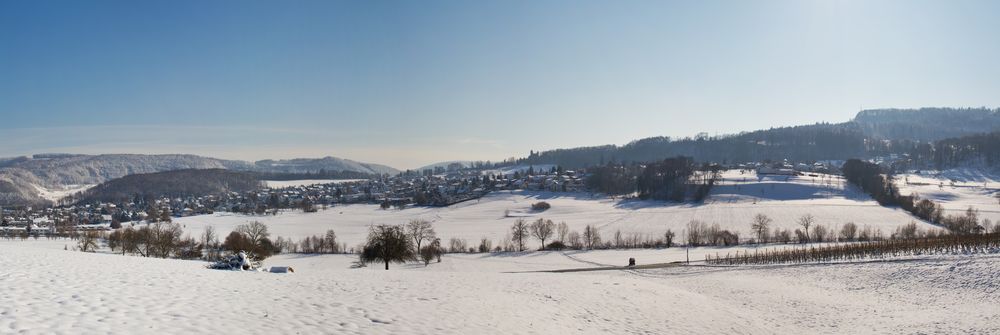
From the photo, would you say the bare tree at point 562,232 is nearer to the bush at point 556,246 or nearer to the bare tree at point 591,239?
the bare tree at point 591,239

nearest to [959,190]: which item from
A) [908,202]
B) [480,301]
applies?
[908,202]

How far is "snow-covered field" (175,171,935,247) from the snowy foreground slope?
58840mm

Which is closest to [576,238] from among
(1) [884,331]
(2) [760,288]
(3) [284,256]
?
(3) [284,256]

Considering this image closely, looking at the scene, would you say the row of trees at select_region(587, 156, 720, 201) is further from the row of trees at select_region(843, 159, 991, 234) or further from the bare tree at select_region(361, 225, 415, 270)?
the bare tree at select_region(361, 225, 415, 270)

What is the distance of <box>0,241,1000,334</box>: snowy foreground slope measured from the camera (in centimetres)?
1214

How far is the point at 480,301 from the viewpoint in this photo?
18.8m

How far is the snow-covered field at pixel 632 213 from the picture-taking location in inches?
3907

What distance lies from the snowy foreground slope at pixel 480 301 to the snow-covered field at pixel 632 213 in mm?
58840

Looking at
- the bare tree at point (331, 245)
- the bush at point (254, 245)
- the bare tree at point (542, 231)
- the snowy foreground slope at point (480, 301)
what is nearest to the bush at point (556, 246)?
the bare tree at point (542, 231)

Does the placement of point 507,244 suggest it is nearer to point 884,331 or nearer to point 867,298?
point 867,298

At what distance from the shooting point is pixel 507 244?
274 feet

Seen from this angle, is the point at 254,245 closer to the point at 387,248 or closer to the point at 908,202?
the point at 387,248

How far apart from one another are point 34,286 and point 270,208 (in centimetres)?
19072

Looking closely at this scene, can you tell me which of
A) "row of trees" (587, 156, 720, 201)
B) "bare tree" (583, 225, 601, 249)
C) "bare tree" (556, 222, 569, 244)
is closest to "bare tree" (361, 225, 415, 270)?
"bare tree" (583, 225, 601, 249)
